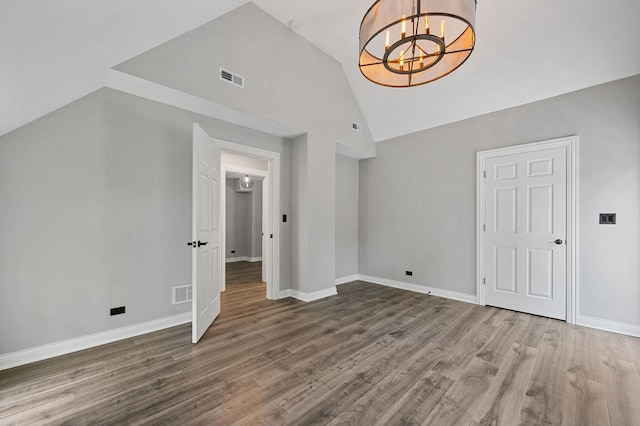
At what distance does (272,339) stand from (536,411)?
7.11 ft

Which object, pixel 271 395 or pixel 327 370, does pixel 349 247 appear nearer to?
pixel 327 370

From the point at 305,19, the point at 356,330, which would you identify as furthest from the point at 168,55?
the point at 356,330

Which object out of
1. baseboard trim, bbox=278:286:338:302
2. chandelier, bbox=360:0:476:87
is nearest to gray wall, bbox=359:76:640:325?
baseboard trim, bbox=278:286:338:302

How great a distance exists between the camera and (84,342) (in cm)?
245

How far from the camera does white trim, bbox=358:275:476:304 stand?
4043 millimetres

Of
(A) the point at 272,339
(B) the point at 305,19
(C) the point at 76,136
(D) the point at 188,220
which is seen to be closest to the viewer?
(C) the point at 76,136

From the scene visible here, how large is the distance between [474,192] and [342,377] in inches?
133

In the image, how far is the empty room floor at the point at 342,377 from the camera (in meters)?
1.65

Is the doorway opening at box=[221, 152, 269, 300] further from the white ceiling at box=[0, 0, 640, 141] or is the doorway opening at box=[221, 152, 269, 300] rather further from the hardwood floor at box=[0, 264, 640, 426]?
the hardwood floor at box=[0, 264, 640, 426]

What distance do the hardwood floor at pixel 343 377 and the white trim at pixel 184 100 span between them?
101 inches

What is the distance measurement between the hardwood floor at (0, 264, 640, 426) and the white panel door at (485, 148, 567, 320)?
44 cm

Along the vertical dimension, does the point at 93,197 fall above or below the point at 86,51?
below

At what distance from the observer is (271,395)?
72.0 inches

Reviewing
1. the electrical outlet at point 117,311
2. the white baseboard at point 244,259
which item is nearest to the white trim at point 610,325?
the electrical outlet at point 117,311
